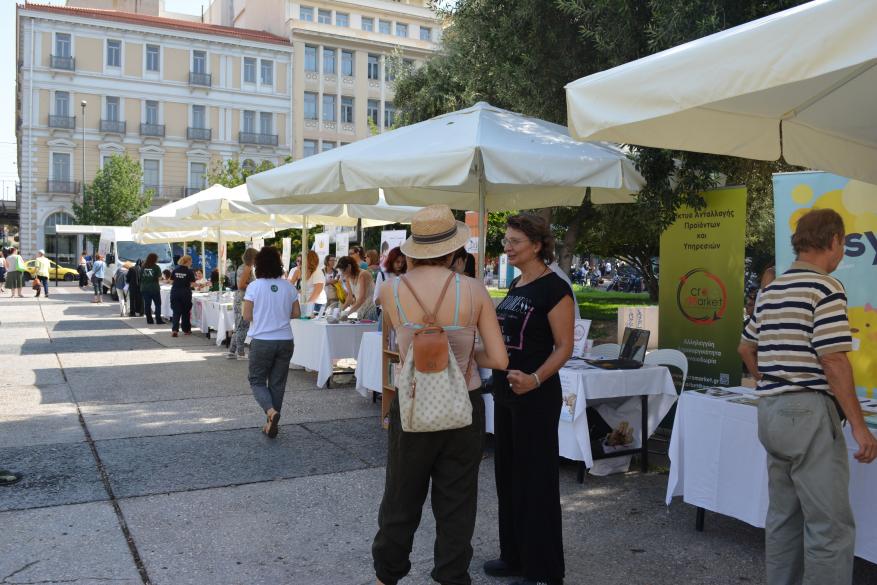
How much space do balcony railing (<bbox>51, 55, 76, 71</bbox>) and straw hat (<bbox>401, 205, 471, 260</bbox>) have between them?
5358cm

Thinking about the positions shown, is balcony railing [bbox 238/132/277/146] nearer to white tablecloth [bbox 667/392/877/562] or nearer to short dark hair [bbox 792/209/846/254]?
white tablecloth [bbox 667/392/877/562]

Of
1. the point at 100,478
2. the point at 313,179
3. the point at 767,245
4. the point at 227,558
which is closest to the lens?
the point at 227,558

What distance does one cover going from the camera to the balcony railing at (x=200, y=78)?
175 ft

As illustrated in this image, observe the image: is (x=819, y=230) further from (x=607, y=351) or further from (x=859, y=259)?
(x=607, y=351)

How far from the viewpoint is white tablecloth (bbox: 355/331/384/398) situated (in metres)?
8.02

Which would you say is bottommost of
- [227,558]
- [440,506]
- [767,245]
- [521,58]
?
[227,558]

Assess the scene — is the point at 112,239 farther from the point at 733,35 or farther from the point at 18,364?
the point at 733,35

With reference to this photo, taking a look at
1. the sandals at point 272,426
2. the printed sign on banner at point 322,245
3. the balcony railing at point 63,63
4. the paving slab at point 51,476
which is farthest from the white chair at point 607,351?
the balcony railing at point 63,63

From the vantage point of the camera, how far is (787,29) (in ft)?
9.29

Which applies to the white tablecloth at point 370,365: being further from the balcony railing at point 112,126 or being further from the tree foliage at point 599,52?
the balcony railing at point 112,126

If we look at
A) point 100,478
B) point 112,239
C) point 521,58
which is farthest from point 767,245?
point 112,239

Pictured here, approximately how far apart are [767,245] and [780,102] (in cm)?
1765

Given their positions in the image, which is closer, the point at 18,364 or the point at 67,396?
the point at 67,396

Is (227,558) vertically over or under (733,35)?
under
